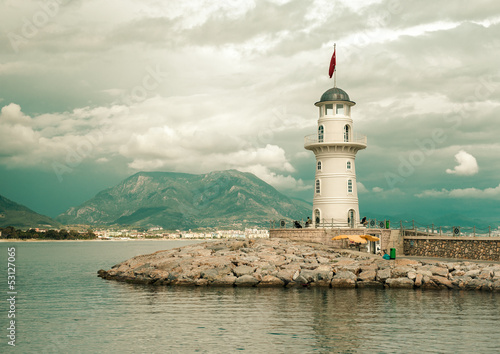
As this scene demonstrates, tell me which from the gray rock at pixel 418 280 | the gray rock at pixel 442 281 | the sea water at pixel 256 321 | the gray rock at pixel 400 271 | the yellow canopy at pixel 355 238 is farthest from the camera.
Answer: the yellow canopy at pixel 355 238

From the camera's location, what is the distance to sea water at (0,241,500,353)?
64.4 feet

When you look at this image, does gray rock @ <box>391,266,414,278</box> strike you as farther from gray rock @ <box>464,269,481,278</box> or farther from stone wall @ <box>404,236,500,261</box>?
stone wall @ <box>404,236,500,261</box>

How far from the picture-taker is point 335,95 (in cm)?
4872

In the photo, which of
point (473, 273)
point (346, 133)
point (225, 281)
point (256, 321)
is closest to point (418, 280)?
point (473, 273)

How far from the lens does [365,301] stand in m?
28.8

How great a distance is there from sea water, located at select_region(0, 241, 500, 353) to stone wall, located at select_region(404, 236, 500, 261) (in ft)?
34.9

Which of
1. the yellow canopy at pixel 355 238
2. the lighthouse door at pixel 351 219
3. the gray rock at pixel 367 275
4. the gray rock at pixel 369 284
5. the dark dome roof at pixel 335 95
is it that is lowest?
the gray rock at pixel 369 284

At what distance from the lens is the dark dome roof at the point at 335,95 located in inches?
1916

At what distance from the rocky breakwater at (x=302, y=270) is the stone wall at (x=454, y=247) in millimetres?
5114

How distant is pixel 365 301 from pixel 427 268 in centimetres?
943

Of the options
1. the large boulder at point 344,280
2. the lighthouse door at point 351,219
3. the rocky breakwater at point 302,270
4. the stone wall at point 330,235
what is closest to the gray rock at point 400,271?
the rocky breakwater at point 302,270

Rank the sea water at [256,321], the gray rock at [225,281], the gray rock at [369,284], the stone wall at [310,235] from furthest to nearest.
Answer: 1. the stone wall at [310,235]
2. the gray rock at [225,281]
3. the gray rock at [369,284]
4. the sea water at [256,321]

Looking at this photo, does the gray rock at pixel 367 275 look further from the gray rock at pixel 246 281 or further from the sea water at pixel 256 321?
the gray rock at pixel 246 281

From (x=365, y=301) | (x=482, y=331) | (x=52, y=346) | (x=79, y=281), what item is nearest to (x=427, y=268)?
(x=365, y=301)
